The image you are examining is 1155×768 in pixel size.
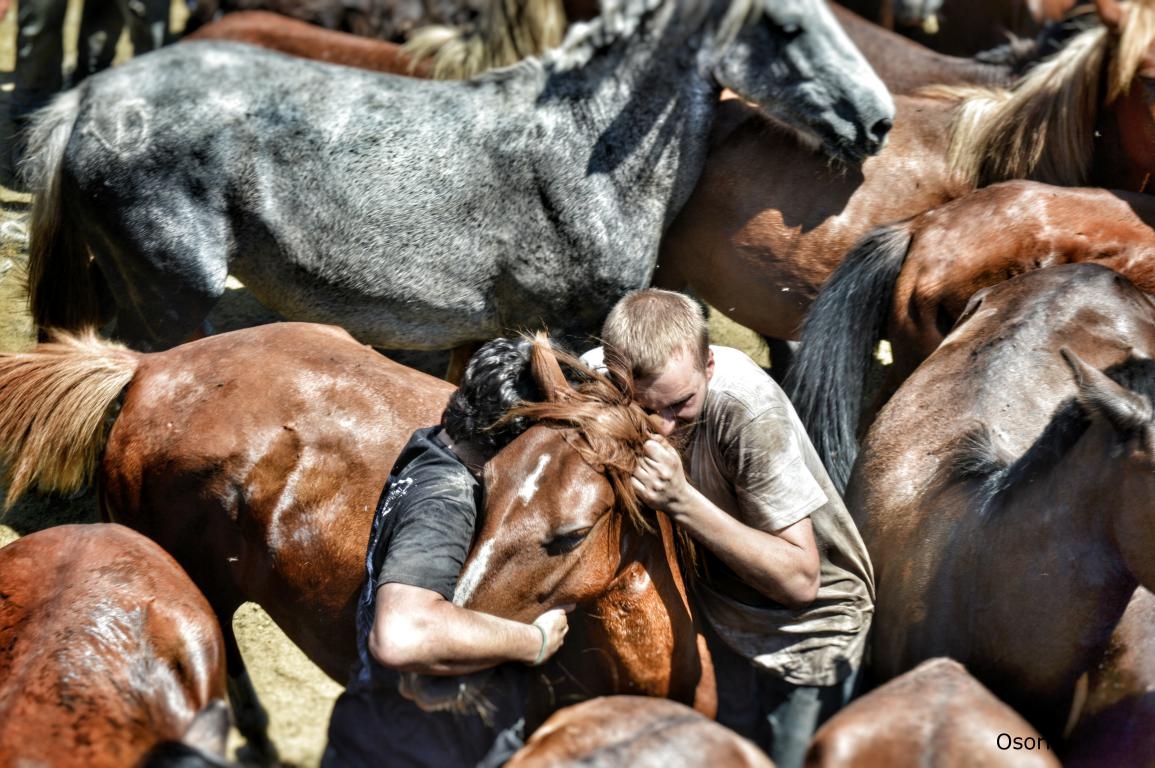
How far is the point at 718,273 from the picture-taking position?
14.6 feet

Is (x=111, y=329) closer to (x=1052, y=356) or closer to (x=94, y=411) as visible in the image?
(x=94, y=411)

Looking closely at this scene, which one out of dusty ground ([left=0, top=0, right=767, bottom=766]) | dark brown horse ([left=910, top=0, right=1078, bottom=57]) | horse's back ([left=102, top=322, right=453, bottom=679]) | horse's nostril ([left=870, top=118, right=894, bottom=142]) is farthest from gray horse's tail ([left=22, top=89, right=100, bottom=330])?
dark brown horse ([left=910, top=0, right=1078, bottom=57])

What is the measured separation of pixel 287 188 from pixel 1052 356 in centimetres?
248

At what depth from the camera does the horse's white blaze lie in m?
2.29

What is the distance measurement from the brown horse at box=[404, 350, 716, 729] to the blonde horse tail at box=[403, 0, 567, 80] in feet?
9.02

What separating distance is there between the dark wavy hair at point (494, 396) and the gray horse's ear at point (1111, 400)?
1.08 m

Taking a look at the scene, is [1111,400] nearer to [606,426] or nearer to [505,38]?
[606,426]

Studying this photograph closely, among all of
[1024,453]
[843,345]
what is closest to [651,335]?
[1024,453]

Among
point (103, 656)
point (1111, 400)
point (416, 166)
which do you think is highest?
point (1111, 400)

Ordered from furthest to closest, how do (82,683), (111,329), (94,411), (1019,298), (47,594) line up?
(111,329) → (1019,298) → (94,411) → (47,594) → (82,683)

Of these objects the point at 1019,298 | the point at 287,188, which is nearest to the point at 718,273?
the point at 1019,298

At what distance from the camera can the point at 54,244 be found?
161 inches

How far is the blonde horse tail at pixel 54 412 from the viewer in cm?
311

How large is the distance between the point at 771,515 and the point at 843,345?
1.46m
